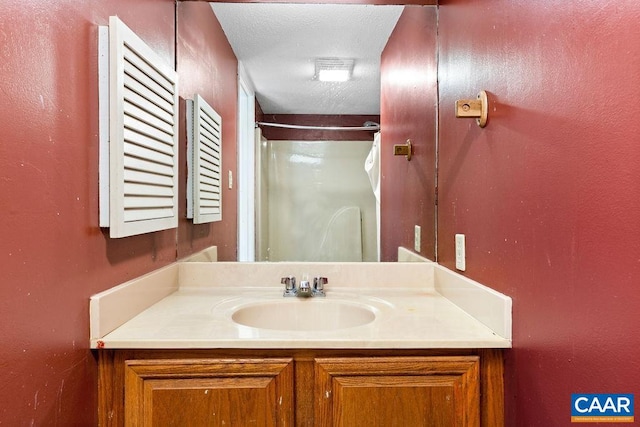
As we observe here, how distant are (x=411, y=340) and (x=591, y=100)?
65 centimetres

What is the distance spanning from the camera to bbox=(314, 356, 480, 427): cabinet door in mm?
1042

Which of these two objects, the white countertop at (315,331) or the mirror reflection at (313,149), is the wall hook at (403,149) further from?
the white countertop at (315,331)

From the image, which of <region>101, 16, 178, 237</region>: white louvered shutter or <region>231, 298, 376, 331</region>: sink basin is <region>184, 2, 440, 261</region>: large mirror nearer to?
<region>231, 298, 376, 331</region>: sink basin

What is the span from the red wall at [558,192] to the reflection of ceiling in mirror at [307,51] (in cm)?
52

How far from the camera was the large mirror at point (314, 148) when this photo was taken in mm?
1672

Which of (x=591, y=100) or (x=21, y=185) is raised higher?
(x=591, y=100)

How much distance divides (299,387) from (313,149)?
0.96 meters

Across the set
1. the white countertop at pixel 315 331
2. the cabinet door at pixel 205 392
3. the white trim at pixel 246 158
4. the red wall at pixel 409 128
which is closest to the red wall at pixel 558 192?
the white countertop at pixel 315 331

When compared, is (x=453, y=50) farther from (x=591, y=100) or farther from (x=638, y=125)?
(x=638, y=125)

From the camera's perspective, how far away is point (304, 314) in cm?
146

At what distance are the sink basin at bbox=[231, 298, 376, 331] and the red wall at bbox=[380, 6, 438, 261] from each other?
1.10 ft

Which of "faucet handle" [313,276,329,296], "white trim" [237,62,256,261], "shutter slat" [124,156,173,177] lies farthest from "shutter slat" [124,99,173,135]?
"faucet handle" [313,276,329,296]

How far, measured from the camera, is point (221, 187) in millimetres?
1709

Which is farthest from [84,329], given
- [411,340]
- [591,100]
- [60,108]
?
[591,100]
